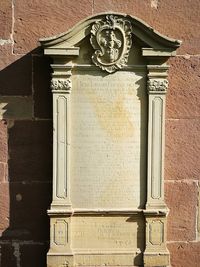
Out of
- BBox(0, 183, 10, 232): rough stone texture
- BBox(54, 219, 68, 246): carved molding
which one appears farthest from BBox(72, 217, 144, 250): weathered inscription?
BBox(0, 183, 10, 232): rough stone texture

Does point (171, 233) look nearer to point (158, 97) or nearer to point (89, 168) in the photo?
point (89, 168)

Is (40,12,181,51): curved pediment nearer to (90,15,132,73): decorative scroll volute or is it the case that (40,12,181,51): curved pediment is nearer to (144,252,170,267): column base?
(90,15,132,73): decorative scroll volute

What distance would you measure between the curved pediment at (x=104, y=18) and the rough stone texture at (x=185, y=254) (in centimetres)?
200

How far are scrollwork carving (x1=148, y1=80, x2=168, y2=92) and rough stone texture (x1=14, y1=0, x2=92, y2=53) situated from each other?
3.07 ft

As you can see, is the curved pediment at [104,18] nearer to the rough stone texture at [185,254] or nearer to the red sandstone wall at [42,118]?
the red sandstone wall at [42,118]

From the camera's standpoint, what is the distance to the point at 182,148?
14.1 feet

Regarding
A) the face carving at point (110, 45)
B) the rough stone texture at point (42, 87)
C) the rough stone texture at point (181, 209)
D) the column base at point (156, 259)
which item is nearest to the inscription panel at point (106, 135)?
the face carving at point (110, 45)

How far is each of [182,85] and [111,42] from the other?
863mm

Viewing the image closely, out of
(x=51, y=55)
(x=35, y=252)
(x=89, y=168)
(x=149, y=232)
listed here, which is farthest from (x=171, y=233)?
(x=51, y=55)

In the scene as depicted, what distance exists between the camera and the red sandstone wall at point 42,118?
13.8 ft

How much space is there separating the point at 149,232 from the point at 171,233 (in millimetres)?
345

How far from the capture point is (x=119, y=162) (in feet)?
13.5

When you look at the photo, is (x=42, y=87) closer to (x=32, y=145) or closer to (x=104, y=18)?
(x=32, y=145)

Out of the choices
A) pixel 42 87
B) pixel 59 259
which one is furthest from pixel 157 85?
pixel 59 259
